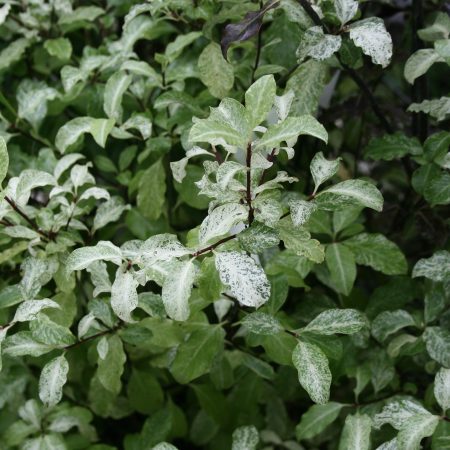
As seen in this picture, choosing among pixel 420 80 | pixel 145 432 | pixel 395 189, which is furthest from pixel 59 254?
pixel 395 189

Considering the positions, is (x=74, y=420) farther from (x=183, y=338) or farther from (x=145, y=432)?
(x=183, y=338)

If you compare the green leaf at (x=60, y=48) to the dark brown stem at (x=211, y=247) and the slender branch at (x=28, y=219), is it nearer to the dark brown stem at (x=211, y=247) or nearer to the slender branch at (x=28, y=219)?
the slender branch at (x=28, y=219)

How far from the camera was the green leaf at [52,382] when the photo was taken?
3.45ft

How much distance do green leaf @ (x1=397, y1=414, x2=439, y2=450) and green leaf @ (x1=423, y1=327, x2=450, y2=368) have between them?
0.19m

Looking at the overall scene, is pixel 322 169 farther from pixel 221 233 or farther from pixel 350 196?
pixel 221 233

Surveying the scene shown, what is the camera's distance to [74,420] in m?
1.32

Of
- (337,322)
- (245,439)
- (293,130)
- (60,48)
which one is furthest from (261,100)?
(60,48)

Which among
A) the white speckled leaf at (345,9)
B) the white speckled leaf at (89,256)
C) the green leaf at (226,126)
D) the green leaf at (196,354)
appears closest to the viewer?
the green leaf at (226,126)

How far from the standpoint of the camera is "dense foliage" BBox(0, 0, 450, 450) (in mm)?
961

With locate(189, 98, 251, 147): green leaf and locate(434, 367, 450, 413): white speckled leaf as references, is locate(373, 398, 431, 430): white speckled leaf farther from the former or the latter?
locate(189, 98, 251, 147): green leaf

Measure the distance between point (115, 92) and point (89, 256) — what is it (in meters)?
0.41

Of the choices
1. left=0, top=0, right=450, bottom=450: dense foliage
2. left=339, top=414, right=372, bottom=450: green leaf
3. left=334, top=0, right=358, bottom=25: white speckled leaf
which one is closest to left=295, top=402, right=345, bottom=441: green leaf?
left=0, top=0, right=450, bottom=450: dense foliage

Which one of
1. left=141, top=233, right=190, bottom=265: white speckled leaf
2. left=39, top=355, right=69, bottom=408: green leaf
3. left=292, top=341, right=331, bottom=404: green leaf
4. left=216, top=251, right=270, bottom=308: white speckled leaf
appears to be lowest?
left=292, top=341, right=331, bottom=404: green leaf

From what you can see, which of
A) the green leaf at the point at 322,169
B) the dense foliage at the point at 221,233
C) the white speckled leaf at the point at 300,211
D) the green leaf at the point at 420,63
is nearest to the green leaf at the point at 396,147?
the dense foliage at the point at 221,233
